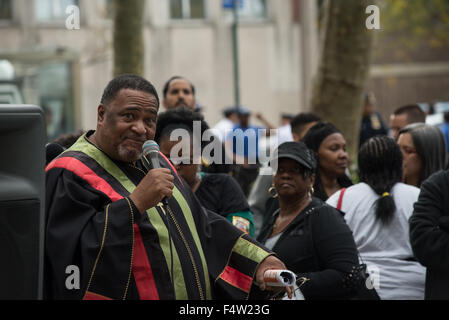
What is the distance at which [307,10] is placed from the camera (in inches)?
1085

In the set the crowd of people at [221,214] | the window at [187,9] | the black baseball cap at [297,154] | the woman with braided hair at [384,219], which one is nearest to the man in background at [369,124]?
the crowd of people at [221,214]

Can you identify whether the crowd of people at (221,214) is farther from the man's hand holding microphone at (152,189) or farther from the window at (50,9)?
the window at (50,9)

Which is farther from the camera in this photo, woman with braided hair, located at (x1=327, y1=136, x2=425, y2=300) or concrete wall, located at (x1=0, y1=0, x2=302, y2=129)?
concrete wall, located at (x1=0, y1=0, x2=302, y2=129)

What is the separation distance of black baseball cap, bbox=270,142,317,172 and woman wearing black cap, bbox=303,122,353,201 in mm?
956

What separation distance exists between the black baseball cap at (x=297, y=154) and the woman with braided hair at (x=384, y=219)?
47 centimetres

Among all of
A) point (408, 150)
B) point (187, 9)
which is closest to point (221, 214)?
point (408, 150)

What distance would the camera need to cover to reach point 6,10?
25469 mm

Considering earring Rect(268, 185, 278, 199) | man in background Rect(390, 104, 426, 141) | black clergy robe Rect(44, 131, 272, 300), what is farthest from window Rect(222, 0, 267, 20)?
black clergy robe Rect(44, 131, 272, 300)

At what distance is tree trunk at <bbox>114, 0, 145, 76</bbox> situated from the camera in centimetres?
1139

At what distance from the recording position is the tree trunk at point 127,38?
11.4 metres

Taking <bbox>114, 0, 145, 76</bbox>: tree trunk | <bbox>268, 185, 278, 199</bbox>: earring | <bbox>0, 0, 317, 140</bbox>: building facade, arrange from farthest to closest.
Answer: <bbox>0, 0, 317, 140</bbox>: building facade → <bbox>114, 0, 145, 76</bbox>: tree trunk → <bbox>268, 185, 278, 199</bbox>: earring

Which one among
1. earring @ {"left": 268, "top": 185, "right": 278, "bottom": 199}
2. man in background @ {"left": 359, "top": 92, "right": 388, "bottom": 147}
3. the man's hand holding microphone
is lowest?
man in background @ {"left": 359, "top": 92, "right": 388, "bottom": 147}

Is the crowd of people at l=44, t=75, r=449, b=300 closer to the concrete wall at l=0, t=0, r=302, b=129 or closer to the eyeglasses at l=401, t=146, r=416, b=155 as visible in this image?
the eyeglasses at l=401, t=146, r=416, b=155
